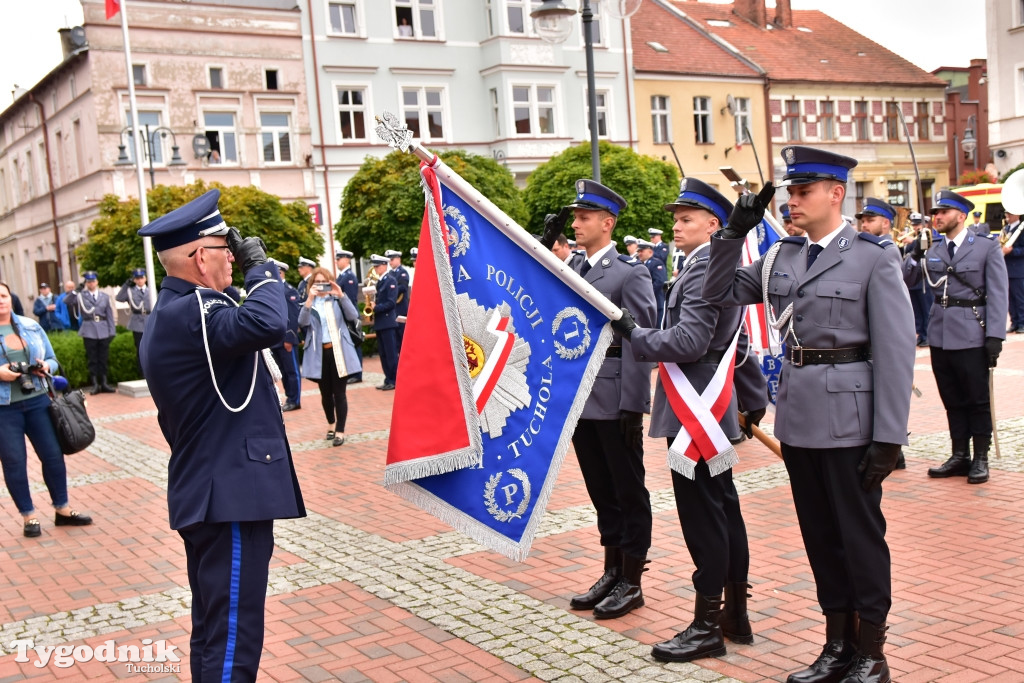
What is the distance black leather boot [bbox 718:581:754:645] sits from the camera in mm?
4730

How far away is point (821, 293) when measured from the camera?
13.6ft

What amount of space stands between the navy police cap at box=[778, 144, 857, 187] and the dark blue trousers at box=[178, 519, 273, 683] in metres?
2.60

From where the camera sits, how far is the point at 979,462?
766cm

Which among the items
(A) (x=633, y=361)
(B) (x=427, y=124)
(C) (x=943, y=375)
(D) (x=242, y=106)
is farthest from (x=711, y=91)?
(A) (x=633, y=361)

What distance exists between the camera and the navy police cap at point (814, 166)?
4133 mm

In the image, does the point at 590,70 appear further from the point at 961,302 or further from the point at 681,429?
the point at 681,429

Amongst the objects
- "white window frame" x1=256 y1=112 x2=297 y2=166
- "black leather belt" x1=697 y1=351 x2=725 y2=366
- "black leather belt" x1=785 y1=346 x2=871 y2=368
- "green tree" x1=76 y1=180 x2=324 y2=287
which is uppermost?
"white window frame" x1=256 y1=112 x2=297 y2=166

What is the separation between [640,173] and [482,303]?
2388 cm

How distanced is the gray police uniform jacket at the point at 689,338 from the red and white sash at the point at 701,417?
0.17 feet

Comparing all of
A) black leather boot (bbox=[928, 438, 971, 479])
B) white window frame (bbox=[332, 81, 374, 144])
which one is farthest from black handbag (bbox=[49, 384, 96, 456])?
white window frame (bbox=[332, 81, 374, 144])

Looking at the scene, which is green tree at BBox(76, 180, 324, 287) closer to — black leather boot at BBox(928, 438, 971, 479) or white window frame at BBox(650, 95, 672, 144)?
black leather boot at BBox(928, 438, 971, 479)

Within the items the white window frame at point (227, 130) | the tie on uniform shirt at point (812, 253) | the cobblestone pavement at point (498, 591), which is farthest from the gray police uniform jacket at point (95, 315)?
the tie on uniform shirt at point (812, 253)

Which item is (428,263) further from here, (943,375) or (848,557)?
(943,375)

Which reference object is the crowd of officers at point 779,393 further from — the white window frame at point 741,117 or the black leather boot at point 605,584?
the white window frame at point 741,117
